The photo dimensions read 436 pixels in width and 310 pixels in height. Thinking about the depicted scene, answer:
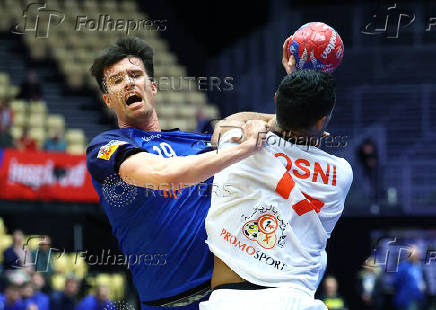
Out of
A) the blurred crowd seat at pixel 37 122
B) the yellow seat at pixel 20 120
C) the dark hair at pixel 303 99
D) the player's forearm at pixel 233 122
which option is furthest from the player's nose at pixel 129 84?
the yellow seat at pixel 20 120

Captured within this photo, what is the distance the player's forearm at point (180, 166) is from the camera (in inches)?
144

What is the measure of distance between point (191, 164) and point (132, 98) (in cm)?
143

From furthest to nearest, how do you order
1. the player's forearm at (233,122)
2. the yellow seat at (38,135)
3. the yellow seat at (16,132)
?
the yellow seat at (38,135) → the yellow seat at (16,132) → the player's forearm at (233,122)

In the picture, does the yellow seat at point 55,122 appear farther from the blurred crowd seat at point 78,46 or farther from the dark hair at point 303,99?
the dark hair at point 303,99

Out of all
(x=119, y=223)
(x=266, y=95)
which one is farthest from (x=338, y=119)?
(x=119, y=223)

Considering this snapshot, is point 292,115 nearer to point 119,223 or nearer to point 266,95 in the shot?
point 119,223

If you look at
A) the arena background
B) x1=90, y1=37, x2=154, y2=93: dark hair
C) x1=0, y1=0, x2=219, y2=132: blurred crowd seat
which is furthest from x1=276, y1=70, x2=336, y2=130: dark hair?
x1=0, y1=0, x2=219, y2=132: blurred crowd seat

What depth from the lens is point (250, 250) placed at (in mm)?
3777

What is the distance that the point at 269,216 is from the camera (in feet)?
12.4

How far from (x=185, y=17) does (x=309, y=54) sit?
1679cm

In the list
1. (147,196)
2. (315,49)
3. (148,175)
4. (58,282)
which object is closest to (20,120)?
(58,282)

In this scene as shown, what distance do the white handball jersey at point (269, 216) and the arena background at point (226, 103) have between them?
29.7ft

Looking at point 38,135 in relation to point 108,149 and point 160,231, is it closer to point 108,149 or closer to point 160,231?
point 160,231

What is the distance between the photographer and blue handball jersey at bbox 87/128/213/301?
471 centimetres
